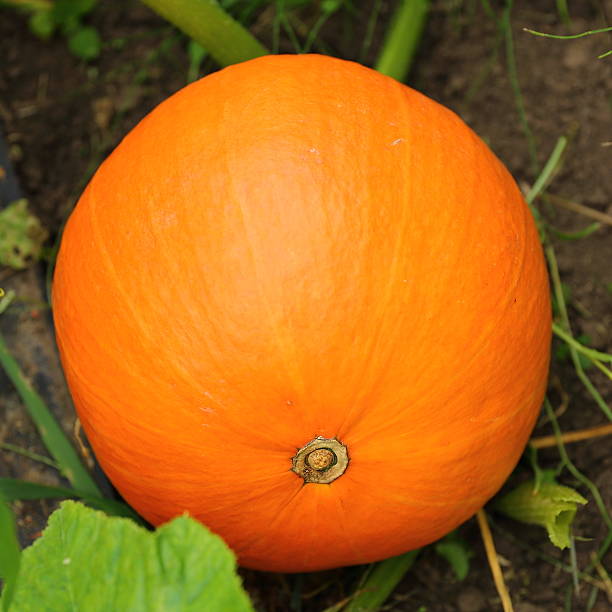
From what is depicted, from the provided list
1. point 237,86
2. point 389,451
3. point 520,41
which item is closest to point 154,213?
point 237,86

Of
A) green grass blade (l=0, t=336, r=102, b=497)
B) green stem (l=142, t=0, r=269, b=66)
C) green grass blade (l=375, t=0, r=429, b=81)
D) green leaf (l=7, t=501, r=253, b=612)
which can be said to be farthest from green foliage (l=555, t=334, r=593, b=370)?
green leaf (l=7, t=501, r=253, b=612)

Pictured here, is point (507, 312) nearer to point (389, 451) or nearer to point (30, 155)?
point (389, 451)


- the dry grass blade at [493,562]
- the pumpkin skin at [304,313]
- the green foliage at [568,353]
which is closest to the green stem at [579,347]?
the green foliage at [568,353]

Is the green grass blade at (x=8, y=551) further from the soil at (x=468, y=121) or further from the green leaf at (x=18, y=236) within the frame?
the green leaf at (x=18, y=236)

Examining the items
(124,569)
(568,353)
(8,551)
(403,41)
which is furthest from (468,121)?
(8,551)

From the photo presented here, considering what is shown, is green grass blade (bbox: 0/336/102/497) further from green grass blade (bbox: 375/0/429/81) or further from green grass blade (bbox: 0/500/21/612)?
green grass blade (bbox: 375/0/429/81)

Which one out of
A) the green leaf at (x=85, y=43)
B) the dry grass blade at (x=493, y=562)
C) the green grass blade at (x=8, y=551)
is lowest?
the dry grass blade at (x=493, y=562)

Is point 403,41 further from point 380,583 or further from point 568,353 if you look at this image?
point 380,583

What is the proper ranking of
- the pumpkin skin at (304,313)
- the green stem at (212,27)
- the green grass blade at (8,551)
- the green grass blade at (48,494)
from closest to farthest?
the green grass blade at (8,551)
the pumpkin skin at (304,313)
the green grass blade at (48,494)
the green stem at (212,27)
